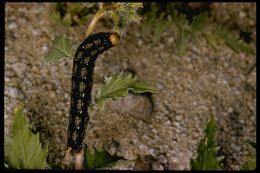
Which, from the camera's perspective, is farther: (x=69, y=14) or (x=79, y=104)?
(x=69, y=14)

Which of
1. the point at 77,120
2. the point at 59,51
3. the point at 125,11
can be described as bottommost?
the point at 77,120

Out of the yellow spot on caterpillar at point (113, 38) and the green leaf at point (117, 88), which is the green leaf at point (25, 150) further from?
the yellow spot on caterpillar at point (113, 38)

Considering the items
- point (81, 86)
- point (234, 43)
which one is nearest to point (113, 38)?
point (81, 86)

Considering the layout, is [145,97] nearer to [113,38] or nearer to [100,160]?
[100,160]

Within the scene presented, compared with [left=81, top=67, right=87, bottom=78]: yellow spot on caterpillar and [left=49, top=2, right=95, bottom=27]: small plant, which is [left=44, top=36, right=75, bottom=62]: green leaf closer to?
[left=81, top=67, right=87, bottom=78]: yellow spot on caterpillar

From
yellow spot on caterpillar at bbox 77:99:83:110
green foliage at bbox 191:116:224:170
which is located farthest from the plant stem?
green foliage at bbox 191:116:224:170

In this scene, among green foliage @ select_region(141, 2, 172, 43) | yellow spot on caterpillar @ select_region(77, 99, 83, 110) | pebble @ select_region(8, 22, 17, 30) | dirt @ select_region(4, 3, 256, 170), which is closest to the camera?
yellow spot on caterpillar @ select_region(77, 99, 83, 110)

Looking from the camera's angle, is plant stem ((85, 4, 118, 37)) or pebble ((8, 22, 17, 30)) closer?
plant stem ((85, 4, 118, 37))

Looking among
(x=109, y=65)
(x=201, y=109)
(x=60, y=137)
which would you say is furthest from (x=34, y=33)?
(x=201, y=109)
